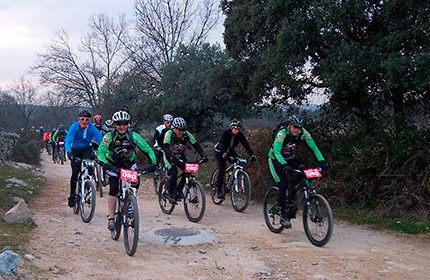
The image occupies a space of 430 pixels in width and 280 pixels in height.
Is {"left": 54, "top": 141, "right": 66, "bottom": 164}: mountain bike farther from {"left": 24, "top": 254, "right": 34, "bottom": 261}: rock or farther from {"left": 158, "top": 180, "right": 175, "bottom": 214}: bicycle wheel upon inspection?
{"left": 24, "top": 254, "right": 34, "bottom": 261}: rock

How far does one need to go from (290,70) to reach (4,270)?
7182 millimetres

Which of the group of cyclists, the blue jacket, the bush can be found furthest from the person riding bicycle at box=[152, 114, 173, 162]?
the bush

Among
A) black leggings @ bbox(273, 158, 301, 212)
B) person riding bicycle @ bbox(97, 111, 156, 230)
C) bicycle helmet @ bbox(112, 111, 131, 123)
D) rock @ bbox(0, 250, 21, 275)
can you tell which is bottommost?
rock @ bbox(0, 250, 21, 275)

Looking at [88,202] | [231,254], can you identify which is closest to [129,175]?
[231,254]

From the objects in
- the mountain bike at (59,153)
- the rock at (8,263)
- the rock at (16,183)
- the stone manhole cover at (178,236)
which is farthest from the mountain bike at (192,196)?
the mountain bike at (59,153)

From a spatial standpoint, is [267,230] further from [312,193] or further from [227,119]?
[227,119]

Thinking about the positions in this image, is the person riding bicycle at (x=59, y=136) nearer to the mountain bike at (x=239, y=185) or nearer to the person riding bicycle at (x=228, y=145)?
the person riding bicycle at (x=228, y=145)

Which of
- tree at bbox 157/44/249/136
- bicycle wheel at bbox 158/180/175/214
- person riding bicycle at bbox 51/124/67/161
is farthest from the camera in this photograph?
person riding bicycle at bbox 51/124/67/161

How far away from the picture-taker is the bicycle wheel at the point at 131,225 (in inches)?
257

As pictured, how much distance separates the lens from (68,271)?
5742mm

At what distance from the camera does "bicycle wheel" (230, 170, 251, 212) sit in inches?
399

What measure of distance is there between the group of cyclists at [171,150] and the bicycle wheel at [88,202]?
575 millimetres

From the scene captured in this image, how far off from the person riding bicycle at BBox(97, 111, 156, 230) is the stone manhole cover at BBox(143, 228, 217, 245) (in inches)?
30.4

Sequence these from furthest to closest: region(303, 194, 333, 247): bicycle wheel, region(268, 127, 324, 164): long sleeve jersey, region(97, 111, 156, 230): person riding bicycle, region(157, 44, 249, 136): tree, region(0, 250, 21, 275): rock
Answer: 1. region(157, 44, 249, 136): tree
2. region(268, 127, 324, 164): long sleeve jersey
3. region(97, 111, 156, 230): person riding bicycle
4. region(303, 194, 333, 247): bicycle wheel
5. region(0, 250, 21, 275): rock
